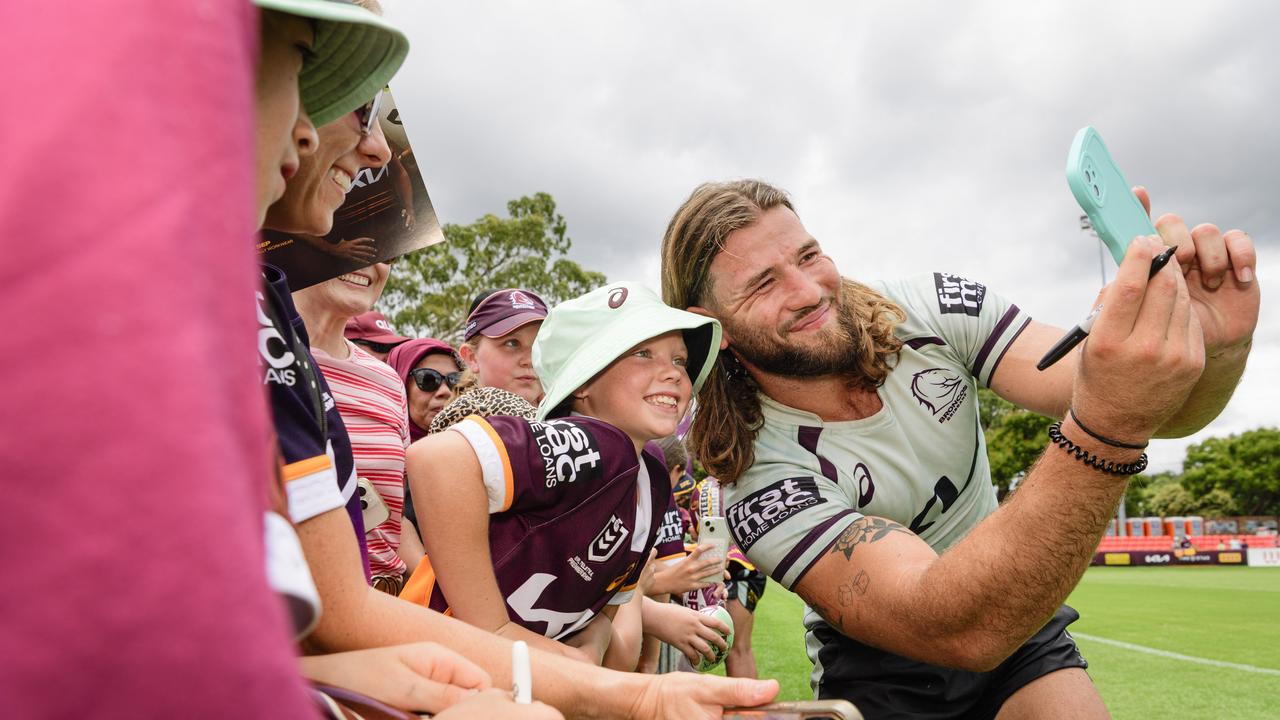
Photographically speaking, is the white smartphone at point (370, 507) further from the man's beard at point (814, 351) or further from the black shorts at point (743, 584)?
the black shorts at point (743, 584)

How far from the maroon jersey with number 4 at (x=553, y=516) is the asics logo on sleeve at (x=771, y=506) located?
0.56m

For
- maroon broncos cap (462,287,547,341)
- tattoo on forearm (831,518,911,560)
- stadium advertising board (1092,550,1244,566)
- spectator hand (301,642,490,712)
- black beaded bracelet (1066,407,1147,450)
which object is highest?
maroon broncos cap (462,287,547,341)

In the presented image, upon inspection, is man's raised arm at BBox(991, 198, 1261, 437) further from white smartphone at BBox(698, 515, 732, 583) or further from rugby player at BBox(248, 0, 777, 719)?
→ white smartphone at BBox(698, 515, 732, 583)

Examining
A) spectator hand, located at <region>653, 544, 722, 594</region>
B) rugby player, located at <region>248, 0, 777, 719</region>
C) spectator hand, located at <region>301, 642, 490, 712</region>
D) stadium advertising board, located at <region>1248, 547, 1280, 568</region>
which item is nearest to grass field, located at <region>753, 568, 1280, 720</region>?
spectator hand, located at <region>653, 544, 722, 594</region>

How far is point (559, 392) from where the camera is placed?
108 inches

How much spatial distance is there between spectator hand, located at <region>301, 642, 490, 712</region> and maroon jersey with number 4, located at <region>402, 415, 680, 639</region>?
109 centimetres

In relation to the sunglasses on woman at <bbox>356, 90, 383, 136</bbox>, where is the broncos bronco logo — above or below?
below

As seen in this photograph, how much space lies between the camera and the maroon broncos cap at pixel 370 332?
5039mm

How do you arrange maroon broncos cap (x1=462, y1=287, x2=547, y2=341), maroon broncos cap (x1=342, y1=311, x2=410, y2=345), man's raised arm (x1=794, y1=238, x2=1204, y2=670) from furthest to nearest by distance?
1. maroon broncos cap (x1=342, y1=311, x2=410, y2=345)
2. maroon broncos cap (x1=462, y1=287, x2=547, y2=341)
3. man's raised arm (x1=794, y1=238, x2=1204, y2=670)

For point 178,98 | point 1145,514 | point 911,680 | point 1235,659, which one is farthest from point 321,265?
point 1145,514

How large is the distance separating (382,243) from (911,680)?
2.50m

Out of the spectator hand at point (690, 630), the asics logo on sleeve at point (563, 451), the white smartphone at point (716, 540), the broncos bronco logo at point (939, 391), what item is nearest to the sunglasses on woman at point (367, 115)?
the asics logo on sleeve at point (563, 451)

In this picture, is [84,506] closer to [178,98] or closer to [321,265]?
[178,98]

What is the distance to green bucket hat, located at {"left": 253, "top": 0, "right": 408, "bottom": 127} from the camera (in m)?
1.04
